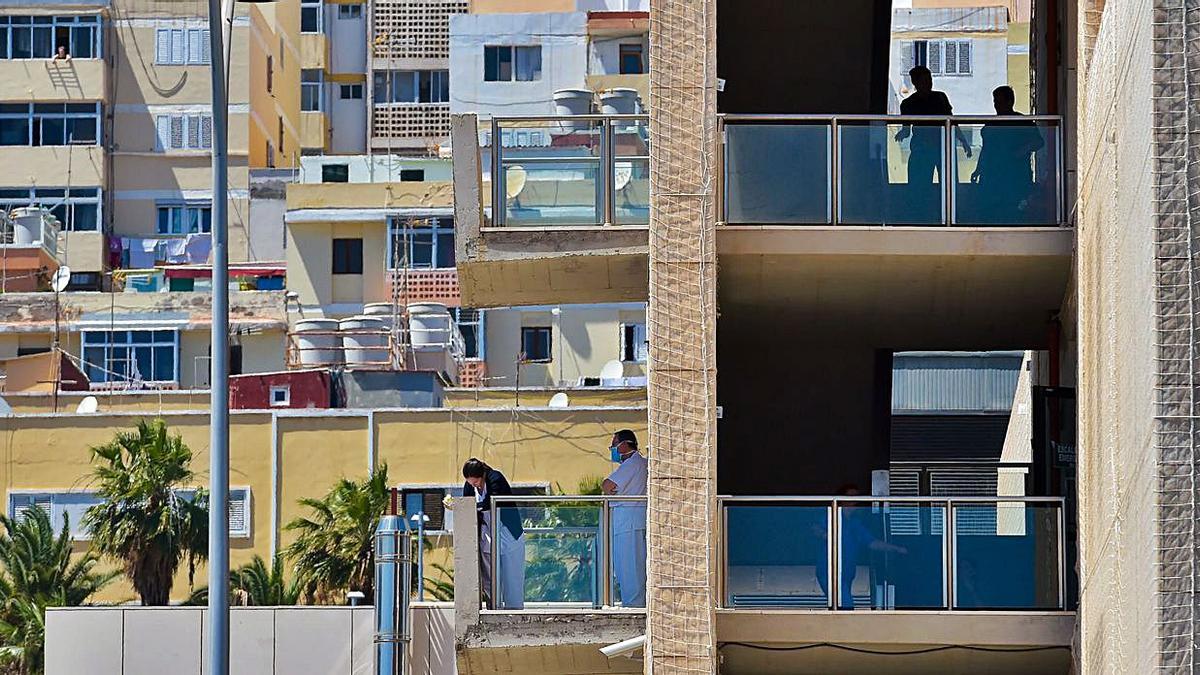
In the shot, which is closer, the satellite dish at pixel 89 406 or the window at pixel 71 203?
the satellite dish at pixel 89 406

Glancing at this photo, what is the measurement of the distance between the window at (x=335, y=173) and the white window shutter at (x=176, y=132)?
921 centimetres

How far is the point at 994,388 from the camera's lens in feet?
155

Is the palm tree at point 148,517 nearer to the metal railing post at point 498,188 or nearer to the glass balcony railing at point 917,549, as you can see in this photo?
the metal railing post at point 498,188

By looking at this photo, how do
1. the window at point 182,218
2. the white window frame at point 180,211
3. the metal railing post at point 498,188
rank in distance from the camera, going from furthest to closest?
the white window frame at point 180,211
the window at point 182,218
the metal railing post at point 498,188

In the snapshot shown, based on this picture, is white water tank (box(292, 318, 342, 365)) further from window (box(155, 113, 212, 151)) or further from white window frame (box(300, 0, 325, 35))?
white window frame (box(300, 0, 325, 35))

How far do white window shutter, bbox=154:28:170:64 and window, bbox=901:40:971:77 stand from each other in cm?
2449

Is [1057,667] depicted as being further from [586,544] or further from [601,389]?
[601,389]

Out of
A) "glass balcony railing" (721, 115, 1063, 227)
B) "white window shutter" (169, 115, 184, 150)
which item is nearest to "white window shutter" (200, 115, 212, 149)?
"white window shutter" (169, 115, 184, 150)

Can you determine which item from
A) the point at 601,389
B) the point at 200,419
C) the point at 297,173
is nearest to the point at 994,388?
the point at 601,389

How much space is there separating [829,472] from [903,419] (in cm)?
1785

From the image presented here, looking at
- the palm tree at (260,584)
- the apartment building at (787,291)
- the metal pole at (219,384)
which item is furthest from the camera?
the palm tree at (260,584)

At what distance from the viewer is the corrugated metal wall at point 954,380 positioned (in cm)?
4666

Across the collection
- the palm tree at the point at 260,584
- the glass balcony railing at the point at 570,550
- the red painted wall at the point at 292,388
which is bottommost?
the palm tree at the point at 260,584

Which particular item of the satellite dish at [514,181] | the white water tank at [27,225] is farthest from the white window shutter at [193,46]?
the satellite dish at [514,181]
